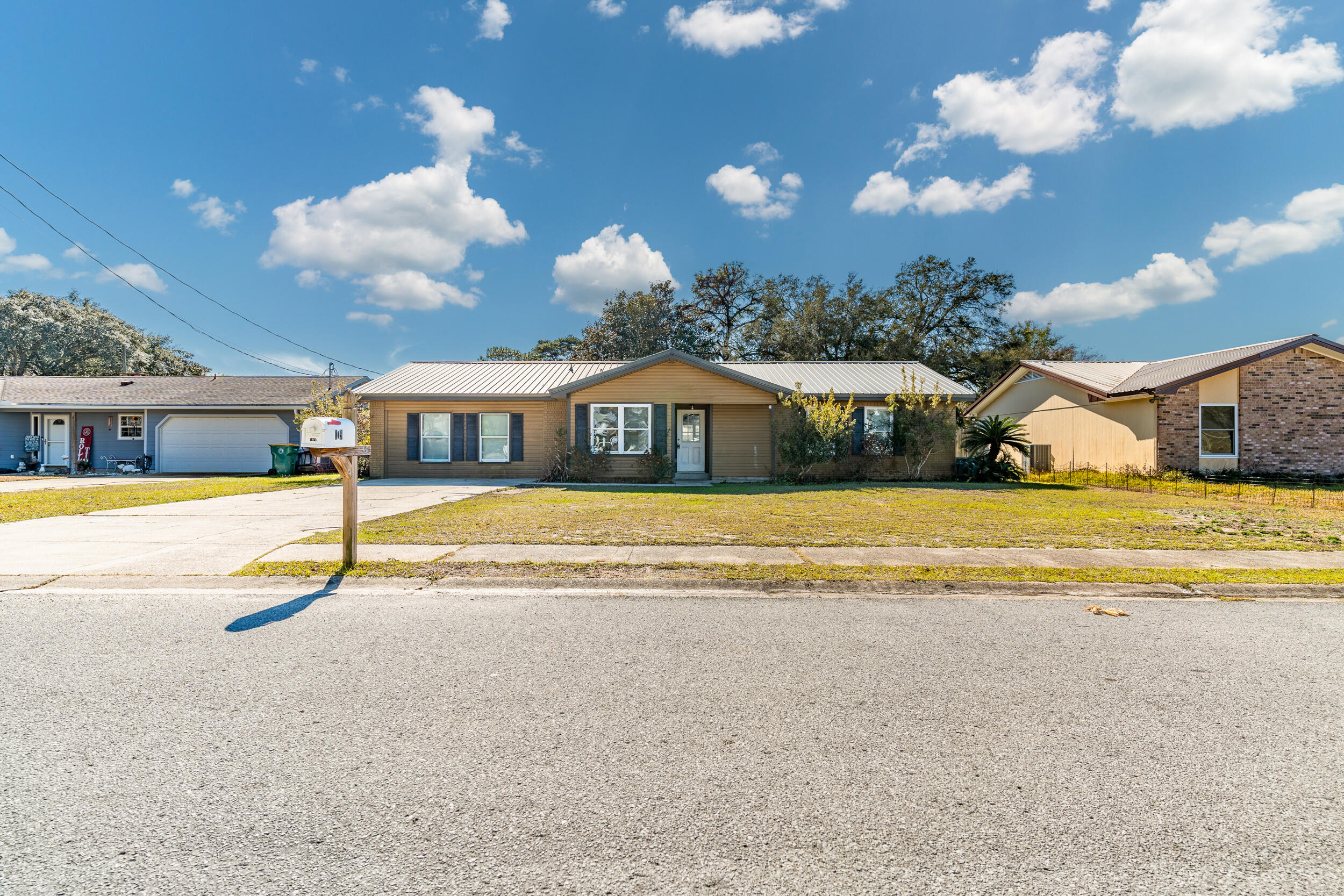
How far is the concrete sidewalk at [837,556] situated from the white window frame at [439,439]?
12.0 meters

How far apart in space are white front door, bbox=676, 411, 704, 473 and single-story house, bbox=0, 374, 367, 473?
14.8 metres

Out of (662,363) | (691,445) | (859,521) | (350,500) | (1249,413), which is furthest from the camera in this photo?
(691,445)

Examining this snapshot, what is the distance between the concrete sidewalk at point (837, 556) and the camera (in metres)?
6.68

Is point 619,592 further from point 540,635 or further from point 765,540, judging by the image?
point 765,540

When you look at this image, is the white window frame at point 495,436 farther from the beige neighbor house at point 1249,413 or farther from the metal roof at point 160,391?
the beige neighbor house at point 1249,413

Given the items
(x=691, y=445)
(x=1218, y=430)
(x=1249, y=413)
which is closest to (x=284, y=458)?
(x=691, y=445)

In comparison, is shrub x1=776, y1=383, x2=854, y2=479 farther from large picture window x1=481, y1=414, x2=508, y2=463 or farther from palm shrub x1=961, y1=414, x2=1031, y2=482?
large picture window x1=481, y1=414, x2=508, y2=463

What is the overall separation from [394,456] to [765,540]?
49.6ft

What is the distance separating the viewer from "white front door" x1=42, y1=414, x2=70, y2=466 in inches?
976

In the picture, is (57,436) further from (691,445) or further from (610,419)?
(691,445)

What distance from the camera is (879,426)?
19.3m

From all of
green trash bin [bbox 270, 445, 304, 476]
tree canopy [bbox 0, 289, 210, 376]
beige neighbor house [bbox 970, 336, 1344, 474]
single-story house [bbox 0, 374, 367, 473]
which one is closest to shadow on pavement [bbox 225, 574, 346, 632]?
green trash bin [bbox 270, 445, 304, 476]

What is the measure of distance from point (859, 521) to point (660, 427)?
9.14 metres

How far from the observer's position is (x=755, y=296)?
132 ft
